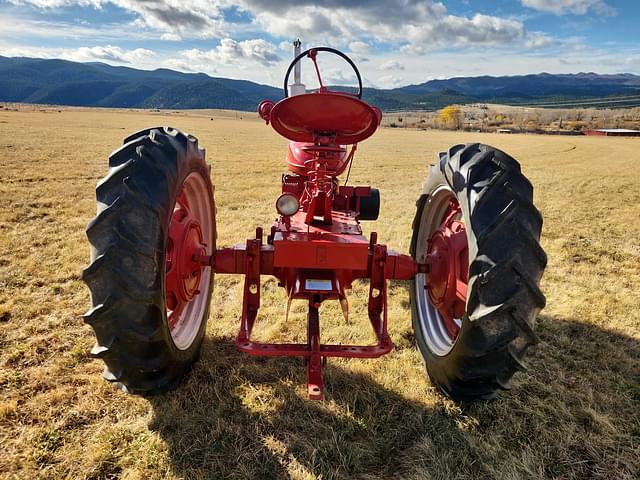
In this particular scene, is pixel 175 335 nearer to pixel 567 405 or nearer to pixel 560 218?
pixel 567 405

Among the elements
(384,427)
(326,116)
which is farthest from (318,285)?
(326,116)

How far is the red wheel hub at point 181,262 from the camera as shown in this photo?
101 inches

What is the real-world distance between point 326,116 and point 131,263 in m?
1.44

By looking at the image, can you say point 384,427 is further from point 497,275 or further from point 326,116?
point 326,116

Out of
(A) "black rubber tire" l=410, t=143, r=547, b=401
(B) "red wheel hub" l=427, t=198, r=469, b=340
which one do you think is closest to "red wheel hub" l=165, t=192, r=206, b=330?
(B) "red wheel hub" l=427, t=198, r=469, b=340

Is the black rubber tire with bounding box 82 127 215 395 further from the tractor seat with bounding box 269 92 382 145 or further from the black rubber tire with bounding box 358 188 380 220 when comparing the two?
the black rubber tire with bounding box 358 188 380 220

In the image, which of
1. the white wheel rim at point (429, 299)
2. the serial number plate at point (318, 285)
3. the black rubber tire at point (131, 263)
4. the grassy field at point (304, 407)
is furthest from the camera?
the white wheel rim at point (429, 299)

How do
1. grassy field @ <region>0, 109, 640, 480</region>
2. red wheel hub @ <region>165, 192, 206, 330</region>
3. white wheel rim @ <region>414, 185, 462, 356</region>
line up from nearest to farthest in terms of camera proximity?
1. grassy field @ <region>0, 109, 640, 480</region>
2. red wheel hub @ <region>165, 192, 206, 330</region>
3. white wheel rim @ <region>414, 185, 462, 356</region>

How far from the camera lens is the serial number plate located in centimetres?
242

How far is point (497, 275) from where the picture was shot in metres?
2.02

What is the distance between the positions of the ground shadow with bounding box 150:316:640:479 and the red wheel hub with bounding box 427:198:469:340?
1.79ft

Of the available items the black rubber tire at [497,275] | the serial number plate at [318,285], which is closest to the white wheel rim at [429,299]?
the black rubber tire at [497,275]

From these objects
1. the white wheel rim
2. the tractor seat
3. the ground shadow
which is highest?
the tractor seat

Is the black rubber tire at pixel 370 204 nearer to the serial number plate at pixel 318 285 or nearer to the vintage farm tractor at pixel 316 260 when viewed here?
the vintage farm tractor at pixel 316 260
